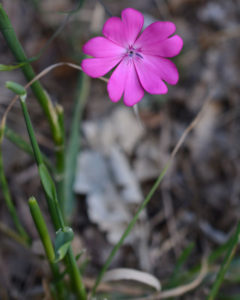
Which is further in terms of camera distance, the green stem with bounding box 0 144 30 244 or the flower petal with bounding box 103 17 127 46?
the green stem with bounding box 0 144 30 244

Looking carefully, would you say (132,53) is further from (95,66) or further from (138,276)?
(138,276)

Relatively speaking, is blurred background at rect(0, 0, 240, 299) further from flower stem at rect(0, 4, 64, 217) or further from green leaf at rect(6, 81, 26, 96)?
green leaf at rect(6, 81, 26, 96)

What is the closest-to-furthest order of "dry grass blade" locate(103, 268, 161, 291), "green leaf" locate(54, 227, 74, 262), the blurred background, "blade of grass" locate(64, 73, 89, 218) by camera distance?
"green leaf" locate(54, 227, 74, 262), "dry grass blade" locate(103, 268, 161, 291), "blade of grass" locate(64, 73, 89, 218), the blurred background


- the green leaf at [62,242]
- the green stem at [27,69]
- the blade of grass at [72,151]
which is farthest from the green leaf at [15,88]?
the blade of grass at [72,151]

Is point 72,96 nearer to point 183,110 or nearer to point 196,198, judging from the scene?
point 183,110

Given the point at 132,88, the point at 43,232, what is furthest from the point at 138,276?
the point at 132,88

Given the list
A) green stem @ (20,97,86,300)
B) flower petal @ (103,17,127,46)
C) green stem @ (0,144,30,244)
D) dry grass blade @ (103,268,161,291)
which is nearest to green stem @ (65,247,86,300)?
green stem @ (20,97,86,300)
